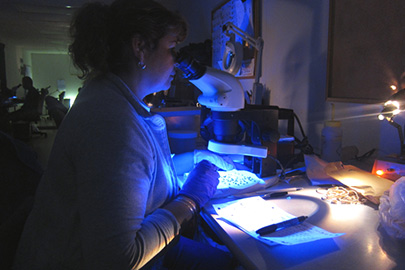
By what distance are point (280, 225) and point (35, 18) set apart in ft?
21.8

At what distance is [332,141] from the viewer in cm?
124

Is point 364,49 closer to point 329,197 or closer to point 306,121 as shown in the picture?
point 306,121

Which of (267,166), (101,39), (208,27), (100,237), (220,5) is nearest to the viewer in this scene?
(100,237)

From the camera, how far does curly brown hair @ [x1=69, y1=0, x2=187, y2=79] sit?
75 cm

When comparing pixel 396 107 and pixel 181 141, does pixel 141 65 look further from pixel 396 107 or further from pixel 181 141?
pixel 396 107

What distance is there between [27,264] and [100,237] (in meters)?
0.26

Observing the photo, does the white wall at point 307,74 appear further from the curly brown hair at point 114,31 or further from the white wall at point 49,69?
the white wall at point 49,69

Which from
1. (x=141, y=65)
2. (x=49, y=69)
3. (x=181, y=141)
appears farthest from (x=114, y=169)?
(x=49, y=69)

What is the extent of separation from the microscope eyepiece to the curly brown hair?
0.35 feet

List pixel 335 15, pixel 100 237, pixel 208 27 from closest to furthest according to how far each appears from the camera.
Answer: pixel 100 237 < pixel 335 15 < pixel 208 27

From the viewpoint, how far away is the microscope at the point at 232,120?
98cm

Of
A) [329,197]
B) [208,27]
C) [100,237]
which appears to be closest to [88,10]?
[100,237]

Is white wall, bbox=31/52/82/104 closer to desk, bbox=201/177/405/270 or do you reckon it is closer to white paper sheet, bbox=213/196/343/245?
white paper sheet, bbox=213/196/343/245

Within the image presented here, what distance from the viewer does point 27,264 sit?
2.12 feet
